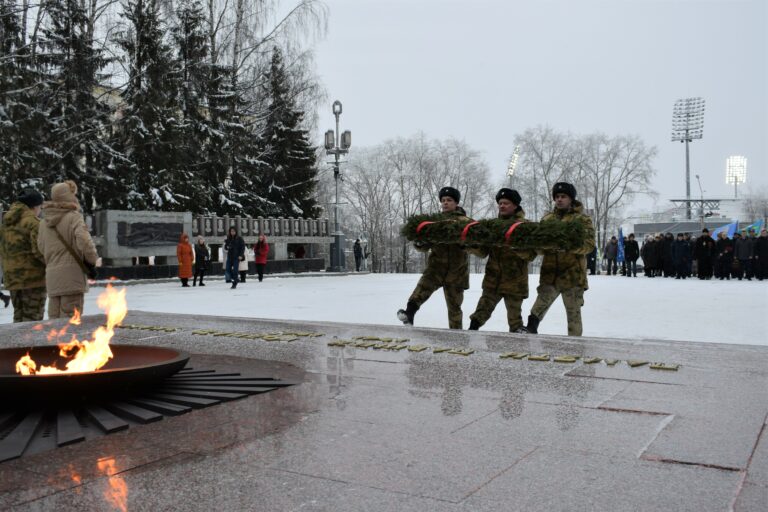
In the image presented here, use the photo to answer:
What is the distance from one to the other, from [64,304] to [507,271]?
436cm

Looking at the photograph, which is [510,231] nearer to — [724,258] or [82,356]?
[82,356]

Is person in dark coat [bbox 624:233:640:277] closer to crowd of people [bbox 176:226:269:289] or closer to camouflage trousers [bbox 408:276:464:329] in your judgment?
crowd of people [bbox 176:226:269:289]

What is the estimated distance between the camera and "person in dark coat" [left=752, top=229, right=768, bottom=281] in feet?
71.3

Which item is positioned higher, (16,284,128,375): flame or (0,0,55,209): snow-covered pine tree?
(0,0,55,209): snow-covered pine tree

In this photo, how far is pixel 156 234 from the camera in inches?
910

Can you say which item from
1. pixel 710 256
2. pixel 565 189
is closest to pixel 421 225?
pixel 565 189

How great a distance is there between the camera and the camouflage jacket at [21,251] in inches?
294

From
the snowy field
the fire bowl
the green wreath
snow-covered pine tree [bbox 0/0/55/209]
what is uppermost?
→ snow-covered pine tree [bbox 0/0/55/209]

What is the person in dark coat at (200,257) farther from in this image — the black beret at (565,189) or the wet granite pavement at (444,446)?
the wet granite pavement at (444,446)

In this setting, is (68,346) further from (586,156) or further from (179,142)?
(586,156)

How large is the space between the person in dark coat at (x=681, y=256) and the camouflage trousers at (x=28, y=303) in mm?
20327

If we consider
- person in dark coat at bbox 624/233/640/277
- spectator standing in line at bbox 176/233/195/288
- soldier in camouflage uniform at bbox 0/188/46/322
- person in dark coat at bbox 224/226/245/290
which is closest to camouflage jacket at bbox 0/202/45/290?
soldier in camouflage uniform at bbox 0/188/46/322

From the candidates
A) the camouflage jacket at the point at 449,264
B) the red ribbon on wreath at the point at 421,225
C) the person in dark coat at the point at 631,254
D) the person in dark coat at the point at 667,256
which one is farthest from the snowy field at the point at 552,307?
the person in dark coat at the point at 631,254

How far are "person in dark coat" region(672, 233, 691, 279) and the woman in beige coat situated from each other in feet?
67.1
